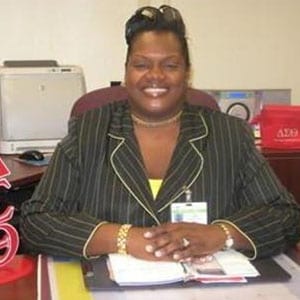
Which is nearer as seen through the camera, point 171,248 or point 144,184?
point 171,248

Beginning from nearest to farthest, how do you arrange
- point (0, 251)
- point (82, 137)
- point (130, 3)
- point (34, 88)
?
point (0, 251)
point (82, 137)
point (34, 88)
point (130, 3)

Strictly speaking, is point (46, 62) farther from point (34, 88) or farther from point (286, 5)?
point (286, 5)

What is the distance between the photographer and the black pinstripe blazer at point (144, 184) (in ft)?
4.94

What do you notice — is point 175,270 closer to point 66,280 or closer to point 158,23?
point 66,280

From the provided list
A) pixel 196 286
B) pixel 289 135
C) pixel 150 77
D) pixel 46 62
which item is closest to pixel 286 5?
pixel 289 135

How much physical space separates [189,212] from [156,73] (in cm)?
42

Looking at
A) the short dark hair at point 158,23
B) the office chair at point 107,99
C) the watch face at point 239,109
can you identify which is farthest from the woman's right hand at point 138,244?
the watch face at point 239,109

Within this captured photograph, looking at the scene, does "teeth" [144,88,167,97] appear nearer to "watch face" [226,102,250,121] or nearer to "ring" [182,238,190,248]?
"ring" [182,238,190,248]

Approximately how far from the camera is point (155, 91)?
1.74m

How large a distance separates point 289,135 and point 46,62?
3.97 ft

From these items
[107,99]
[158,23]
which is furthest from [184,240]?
[107,99]

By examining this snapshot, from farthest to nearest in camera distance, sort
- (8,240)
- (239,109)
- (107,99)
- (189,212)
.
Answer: (239,109) → (107,99) → (189,212) → (8,240)

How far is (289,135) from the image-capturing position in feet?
9.32

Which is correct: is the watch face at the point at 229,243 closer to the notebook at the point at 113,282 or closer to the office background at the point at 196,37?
the notebook at the point at 113,282
